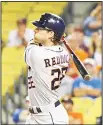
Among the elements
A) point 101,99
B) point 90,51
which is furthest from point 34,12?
point 101,99

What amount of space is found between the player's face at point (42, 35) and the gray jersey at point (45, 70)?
0.15 ft

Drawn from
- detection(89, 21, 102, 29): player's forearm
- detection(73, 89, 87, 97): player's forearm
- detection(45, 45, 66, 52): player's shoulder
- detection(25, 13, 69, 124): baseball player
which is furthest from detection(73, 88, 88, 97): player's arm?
detection(45, 45, 66, 52): player's shoulder

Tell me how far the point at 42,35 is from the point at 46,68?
22 centimetres

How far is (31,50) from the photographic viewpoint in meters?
3.36

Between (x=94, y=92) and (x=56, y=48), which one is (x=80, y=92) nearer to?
(x=94, y=92)

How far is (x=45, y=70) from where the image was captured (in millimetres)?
3428

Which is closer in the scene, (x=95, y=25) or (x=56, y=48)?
(x=56, y=48)

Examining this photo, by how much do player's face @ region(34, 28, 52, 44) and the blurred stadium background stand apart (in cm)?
96

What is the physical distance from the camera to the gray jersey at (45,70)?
3383 millimetres

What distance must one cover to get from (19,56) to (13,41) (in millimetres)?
134

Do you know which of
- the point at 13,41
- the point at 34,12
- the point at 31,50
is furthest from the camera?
the point at 13,41

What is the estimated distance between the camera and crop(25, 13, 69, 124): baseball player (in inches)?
133

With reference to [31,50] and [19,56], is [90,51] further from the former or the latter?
[31,50]

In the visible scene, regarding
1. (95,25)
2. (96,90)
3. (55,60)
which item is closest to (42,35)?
(55,60)
